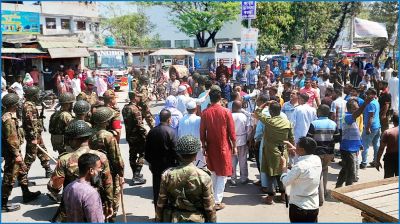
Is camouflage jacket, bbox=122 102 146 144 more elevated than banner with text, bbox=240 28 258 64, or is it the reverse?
banner with text, bbox=240 28 258 64

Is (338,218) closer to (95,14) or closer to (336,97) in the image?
(336,97)

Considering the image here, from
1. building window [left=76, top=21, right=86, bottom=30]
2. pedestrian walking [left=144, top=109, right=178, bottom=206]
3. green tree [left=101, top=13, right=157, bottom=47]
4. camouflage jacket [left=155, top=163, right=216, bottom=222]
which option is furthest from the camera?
green tree [left=101, top=13, right=157, bottom=47]

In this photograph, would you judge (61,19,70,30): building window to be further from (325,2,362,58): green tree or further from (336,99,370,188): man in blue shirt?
(336,99,370,188): man in blue shirt

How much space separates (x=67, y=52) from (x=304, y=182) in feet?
62.1

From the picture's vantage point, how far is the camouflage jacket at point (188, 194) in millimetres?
3678

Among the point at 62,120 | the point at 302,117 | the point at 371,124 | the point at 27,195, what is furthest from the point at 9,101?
the point at 371,124

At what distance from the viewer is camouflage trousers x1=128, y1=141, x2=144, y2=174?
7566 millimetres

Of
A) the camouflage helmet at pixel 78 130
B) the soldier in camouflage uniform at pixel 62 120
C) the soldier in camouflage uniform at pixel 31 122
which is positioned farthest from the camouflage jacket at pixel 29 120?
the camouflage helmet at pixel 78 130

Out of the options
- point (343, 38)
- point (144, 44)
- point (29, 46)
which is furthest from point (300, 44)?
point (144, 44)

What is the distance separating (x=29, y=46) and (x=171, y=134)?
56.7 ft

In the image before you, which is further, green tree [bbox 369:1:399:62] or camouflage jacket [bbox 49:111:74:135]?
green tree [bbox 369:1:399:62]

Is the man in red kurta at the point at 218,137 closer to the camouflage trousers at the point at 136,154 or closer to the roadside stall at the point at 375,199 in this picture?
the camouflage trousers at the point at 136,154

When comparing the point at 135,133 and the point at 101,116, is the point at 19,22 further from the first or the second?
the point at 101,116

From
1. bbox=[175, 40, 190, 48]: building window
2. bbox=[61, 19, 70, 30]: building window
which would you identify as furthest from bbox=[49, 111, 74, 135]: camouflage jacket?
bbox=[175, 40, 190, 48]: building window
